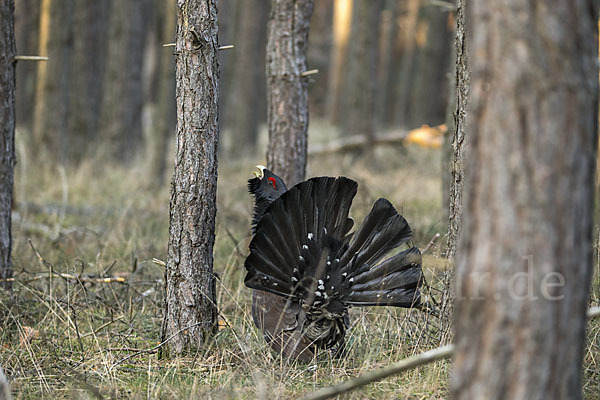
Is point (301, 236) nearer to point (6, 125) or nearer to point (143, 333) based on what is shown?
point (143, 333)

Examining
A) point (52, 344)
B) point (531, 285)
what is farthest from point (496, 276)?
point (52, 344)

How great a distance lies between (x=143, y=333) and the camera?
405cm

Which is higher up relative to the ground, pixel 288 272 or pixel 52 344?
pixel 288 272

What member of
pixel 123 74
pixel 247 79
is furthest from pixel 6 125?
pixel 247 79

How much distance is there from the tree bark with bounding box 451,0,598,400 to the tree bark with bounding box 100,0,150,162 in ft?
33.9

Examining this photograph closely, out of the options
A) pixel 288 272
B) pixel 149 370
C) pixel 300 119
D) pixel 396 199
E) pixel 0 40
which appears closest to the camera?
pixel 149 370

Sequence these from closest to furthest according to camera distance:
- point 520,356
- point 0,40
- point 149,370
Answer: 1. point 520,356
2. point 149,370
3. point 0,40

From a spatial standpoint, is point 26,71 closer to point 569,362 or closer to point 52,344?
point 52,344

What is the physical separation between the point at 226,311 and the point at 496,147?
9.51 ft

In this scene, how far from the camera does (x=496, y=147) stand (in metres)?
1.98

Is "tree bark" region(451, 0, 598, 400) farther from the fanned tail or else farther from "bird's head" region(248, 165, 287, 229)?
"bird's head" region(248, 165, 287, 229)

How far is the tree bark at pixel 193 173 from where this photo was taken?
137 inches

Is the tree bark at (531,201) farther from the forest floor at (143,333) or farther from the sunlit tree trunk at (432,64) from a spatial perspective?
the sunlit tree trunk at (432,64)

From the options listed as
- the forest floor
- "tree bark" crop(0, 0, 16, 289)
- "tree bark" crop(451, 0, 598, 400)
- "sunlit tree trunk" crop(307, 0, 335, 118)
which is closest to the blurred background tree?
the forest floor
